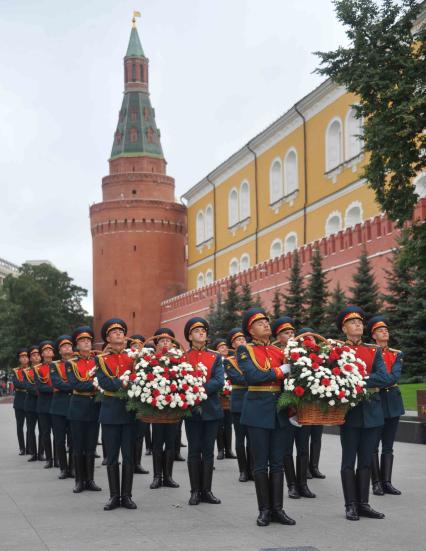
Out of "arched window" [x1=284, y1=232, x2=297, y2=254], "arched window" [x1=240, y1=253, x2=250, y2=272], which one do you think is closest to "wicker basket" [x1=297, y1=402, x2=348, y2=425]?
"arched window" [x1=284, y1=232, x2=297, y2=254]

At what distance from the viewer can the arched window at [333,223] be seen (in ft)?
130

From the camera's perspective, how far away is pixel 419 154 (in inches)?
736

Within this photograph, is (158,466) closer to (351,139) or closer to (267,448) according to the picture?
(267,448)

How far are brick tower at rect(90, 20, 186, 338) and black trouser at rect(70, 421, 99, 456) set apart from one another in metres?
51.8

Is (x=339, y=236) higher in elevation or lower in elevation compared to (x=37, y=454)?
higher

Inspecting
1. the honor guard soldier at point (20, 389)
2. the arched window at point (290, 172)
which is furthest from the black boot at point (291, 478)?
the arched window at point (290, 172)

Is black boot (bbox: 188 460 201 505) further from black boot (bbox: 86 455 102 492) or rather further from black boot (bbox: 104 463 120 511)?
black boot (bbox: 86 455 102 492)

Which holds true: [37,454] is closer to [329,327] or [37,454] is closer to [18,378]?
[18,378]

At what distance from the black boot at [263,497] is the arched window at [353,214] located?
103 feet

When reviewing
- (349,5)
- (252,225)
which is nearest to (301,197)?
(252,225)

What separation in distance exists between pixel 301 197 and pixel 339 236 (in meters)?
9.99

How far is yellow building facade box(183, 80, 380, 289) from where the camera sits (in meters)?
39.5

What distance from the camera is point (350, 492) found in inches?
291

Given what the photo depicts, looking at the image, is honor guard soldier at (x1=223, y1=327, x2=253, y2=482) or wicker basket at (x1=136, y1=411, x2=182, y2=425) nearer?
wicker basket at (x1=136, y1=411, x2=182, y2=425)
